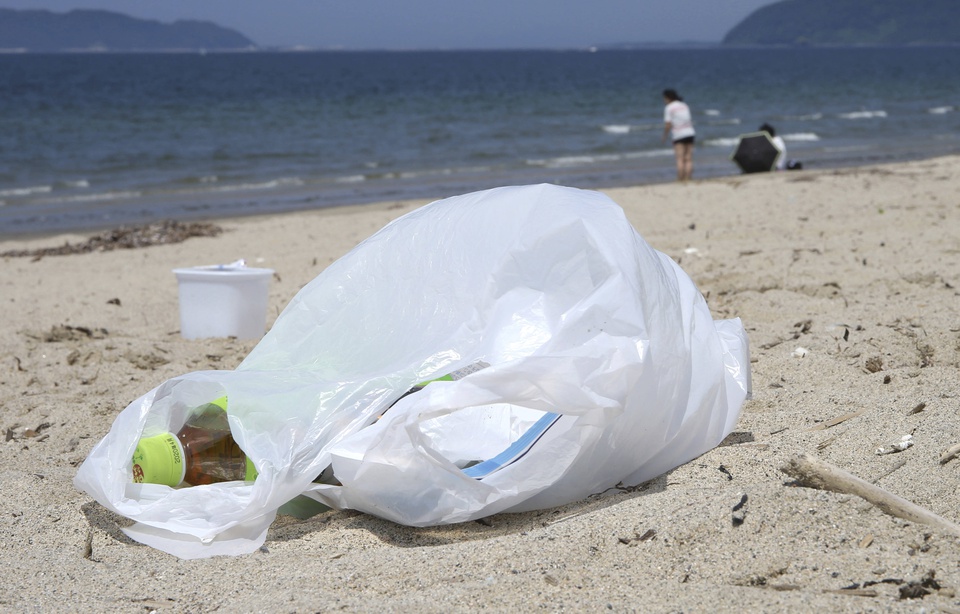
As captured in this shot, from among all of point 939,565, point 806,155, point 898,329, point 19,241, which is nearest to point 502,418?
point 939,565

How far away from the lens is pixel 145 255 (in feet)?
21.3

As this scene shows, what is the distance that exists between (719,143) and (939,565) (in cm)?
1575

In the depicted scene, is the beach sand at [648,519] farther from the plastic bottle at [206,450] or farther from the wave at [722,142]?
the wave at [722,142]

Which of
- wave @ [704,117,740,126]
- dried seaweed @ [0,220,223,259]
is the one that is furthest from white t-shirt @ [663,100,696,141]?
wave @ [704,117,740,126]

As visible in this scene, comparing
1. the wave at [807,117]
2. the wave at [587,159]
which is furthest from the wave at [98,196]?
the wave at [807,117]

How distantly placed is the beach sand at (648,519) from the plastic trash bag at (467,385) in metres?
0.10

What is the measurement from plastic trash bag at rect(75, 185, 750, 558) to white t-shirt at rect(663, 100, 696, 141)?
839 centimetres

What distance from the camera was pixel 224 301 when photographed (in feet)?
12.5

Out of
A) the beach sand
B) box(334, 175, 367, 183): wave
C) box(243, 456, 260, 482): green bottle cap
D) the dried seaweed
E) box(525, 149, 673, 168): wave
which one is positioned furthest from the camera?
box(525, 149, 673, 168): wave

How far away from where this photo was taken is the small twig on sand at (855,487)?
5.88 feet

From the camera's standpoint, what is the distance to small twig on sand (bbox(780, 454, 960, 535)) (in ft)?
5.88

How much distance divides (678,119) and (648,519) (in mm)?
9197

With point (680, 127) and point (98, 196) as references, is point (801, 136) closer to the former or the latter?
point (680, 127)

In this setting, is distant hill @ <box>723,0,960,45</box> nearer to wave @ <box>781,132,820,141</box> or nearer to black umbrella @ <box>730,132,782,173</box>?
wave @ <box>781,132,820,141</box>
